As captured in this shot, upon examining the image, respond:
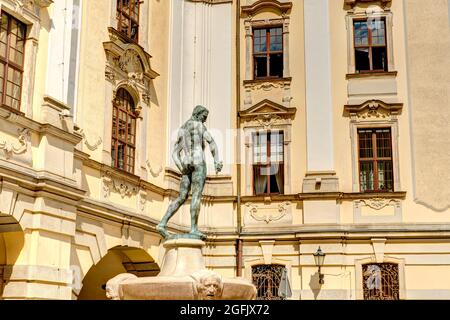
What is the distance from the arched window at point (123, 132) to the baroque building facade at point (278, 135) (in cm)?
5

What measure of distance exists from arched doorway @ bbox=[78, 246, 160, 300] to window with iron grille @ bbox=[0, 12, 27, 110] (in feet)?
17.3

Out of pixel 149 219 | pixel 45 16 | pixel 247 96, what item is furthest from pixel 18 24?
pixel 247 96

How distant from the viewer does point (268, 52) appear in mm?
20828

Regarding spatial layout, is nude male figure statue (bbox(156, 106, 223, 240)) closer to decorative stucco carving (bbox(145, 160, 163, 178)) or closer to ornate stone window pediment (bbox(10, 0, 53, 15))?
ornate stone window pediment (bbox(10, 0, 53, 15))

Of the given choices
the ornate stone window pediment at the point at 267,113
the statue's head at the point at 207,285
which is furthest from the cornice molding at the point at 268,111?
the statue's head at the point at 207,285

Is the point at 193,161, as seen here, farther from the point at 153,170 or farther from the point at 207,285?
the point at 153,170

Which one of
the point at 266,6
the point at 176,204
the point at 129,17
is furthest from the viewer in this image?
the point at 266,6

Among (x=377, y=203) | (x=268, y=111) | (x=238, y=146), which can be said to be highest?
(x=268, y=111)

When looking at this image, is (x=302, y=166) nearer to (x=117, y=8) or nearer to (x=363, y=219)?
(x=363, y=219)

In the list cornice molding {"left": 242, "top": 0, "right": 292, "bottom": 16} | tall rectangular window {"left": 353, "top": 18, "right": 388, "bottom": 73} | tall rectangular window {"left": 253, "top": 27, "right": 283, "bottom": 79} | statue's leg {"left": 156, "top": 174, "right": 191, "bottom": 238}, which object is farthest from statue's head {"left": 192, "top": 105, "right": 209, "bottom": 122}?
cornice molding {"left": 242, "top": 0, "right": 292, "bottom": 16}

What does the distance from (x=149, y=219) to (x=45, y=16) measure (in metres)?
A: 5.48

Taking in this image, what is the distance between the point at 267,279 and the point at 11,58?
30.5ft

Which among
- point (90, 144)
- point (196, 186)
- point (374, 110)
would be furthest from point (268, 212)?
point (196, 186)

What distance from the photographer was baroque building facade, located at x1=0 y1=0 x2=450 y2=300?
16297 millimetres
